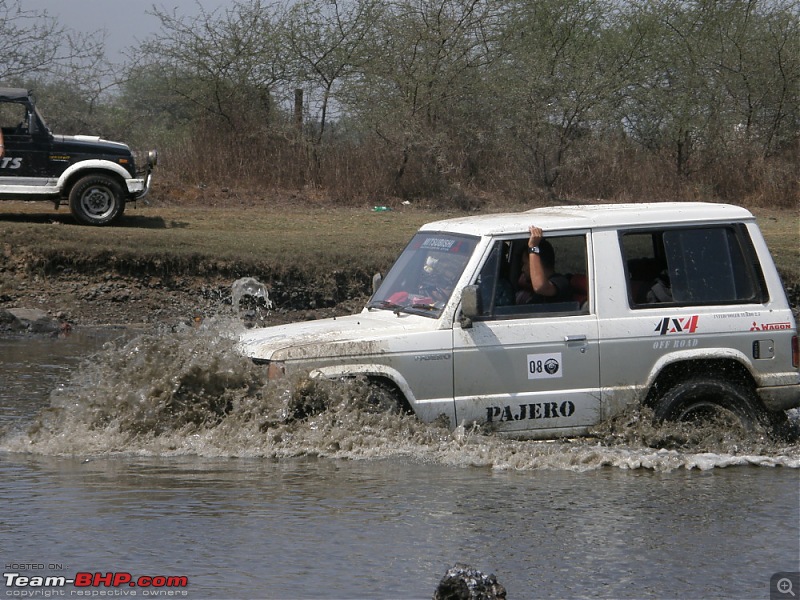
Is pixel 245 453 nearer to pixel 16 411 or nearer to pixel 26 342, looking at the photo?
pixel 16 411

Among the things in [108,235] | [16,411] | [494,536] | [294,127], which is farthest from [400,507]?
[294,127]

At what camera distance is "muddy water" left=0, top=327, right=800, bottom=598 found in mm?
5074

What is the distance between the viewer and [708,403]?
7.61 metres

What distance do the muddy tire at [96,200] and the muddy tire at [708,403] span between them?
1372 centimetres

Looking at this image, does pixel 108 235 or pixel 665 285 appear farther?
pixel 108 235

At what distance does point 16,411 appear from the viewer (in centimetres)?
936

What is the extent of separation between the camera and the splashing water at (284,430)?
23.6 ft

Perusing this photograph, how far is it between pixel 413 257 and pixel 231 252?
8.80 m

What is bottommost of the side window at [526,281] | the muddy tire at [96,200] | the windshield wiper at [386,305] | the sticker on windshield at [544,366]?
the sticker on windshield at [544,366]

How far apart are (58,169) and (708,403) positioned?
14347 millimetres

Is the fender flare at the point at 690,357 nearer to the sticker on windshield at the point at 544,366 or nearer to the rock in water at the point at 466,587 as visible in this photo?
the sticker on windshield at the point at 544,366

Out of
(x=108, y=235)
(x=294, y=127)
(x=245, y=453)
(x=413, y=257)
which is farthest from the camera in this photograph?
(x=294, y=127)
